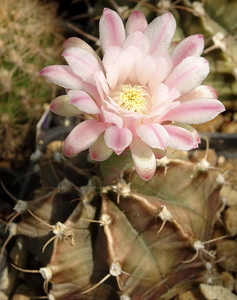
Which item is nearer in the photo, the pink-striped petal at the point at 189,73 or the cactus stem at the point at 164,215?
the pink-striped petal at the point at 189,73

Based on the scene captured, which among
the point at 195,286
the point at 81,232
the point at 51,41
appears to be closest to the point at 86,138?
the point at 81,232

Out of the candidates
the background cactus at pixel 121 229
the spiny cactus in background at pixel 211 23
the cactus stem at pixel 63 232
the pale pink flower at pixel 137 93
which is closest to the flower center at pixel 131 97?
the pale pink flower at pixel 137 93

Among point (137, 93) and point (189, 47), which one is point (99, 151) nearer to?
point (137, 93)

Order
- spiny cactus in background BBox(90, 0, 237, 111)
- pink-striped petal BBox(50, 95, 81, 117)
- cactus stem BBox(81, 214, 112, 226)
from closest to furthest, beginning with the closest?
pink-striped petal BBox(50, 95, 81, 117) → cactus stem BBox(81, 214, 112, 226) → spiny cactus in background BBox(90, 0, 237, 111)

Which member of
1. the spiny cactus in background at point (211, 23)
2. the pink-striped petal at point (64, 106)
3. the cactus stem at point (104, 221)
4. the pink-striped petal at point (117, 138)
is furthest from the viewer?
the spiny cactus in background at point (211, 23)

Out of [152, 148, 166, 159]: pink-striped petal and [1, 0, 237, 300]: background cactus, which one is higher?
[152, 148, 166, 159]: pink-striped petal

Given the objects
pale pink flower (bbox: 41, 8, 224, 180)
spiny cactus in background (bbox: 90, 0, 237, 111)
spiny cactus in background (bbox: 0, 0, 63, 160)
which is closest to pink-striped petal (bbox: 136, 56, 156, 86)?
pale pink flower (bbox: 41, 8, 224, 180)

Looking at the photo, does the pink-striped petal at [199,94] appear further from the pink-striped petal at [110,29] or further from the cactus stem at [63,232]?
the cactus stem at [63,232]

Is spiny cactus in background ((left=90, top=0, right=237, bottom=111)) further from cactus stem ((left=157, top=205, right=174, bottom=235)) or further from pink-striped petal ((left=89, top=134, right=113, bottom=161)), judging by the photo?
pink-striped petal ((left=89, top=134, right=113, bottom=161))
